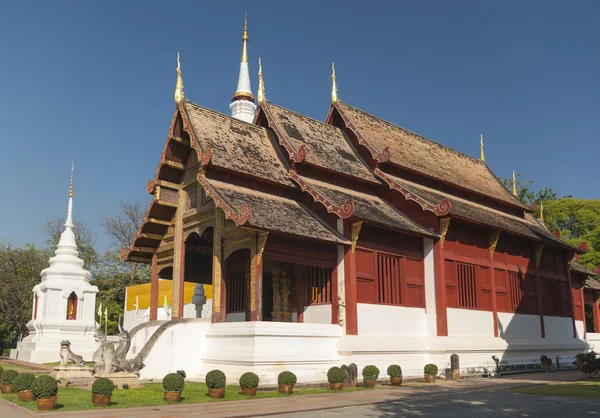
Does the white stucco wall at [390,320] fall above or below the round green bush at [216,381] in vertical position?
above

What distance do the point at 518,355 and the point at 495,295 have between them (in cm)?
244

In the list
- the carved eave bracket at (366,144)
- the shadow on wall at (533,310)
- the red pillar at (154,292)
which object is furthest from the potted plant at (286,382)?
the shadow on wall at (533,310)

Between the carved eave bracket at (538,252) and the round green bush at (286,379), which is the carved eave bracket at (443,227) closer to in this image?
the carved eave bracket at (538,252)

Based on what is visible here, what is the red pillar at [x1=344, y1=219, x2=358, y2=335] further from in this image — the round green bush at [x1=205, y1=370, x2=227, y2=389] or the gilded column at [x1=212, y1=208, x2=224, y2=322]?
the round green bush at [x1=205, y1=370, x2=227, y2=389]

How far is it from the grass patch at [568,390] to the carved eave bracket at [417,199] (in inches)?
214

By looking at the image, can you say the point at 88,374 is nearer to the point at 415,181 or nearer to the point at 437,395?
the point at 437,395

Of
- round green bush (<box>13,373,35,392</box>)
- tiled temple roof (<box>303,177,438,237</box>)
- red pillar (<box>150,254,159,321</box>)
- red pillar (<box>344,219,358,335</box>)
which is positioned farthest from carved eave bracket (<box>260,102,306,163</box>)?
round green bush (<box>13,373,35,392</box>)

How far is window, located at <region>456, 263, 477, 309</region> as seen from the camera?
63.3 feet

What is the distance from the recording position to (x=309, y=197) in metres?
17.6

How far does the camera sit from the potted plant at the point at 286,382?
13.5 metres

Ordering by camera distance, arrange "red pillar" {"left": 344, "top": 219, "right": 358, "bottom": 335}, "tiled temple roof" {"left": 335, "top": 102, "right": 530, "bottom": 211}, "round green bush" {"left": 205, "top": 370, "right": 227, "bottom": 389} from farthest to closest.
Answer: "tiled temple roof" {"left": 335, "top": 102, "right": 530, "bottom": 211}, "red pillar" {"left": 344, "top": 219, "right": 358, "bottom": 335}, "round green bush" {"left": 205, "top": 370, "right": 227, "bottom": 389}

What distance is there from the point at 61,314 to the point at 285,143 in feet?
47.5

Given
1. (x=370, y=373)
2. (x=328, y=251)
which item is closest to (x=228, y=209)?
(x=328, y=251)

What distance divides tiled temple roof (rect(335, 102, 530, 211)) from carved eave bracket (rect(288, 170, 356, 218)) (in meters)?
3.65
